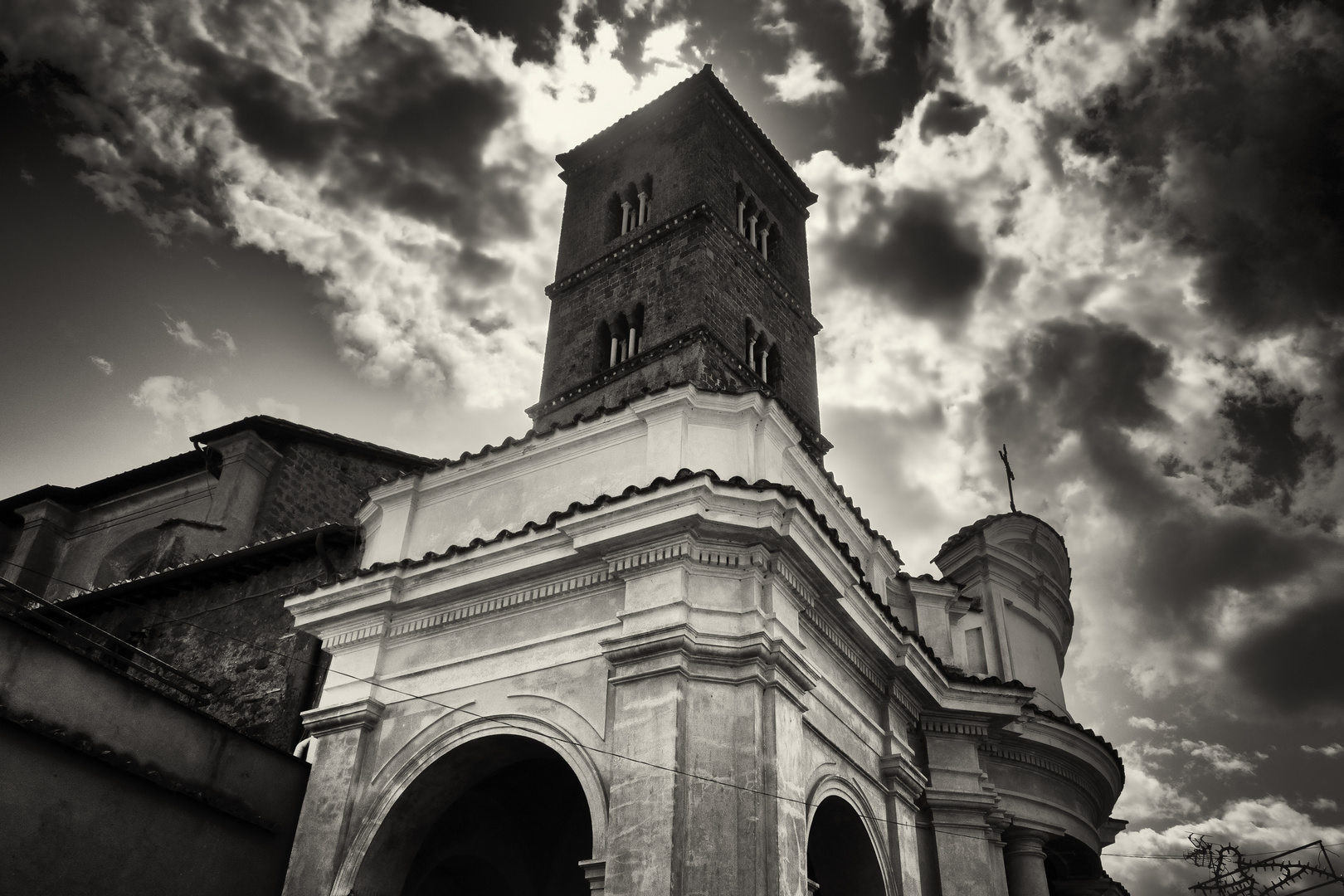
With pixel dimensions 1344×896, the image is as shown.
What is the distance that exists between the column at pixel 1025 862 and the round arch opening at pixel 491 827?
17.9ft

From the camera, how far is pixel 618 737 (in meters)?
9.24

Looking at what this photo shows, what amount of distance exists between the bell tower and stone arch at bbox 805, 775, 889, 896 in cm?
738

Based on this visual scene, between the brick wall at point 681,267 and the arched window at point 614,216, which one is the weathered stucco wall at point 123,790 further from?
the arched window at point 614,216

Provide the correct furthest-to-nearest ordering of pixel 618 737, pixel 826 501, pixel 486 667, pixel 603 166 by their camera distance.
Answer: pixel 603 166 → pixel 826 501 → pixel 486 667 → pixel 618 737

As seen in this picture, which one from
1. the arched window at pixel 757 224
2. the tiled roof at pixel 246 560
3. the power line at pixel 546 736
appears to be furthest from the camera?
the arched window at pixel 757 224

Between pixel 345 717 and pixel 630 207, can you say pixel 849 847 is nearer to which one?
pixel 345 717

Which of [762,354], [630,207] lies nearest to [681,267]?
[762,354]

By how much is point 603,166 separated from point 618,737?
17451 millimetres

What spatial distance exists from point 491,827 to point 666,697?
460 centimetres

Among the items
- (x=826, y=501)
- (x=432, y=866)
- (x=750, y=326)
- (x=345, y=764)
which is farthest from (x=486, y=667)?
(x=750, y=326)

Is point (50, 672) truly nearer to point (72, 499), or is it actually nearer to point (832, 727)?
point (832, 727)

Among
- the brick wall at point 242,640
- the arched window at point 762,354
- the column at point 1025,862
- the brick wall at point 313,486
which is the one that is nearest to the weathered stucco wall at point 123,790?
the brick wall at point 242,640

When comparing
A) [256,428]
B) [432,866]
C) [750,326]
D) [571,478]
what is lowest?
[432,866]

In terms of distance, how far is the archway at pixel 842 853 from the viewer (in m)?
11.2
